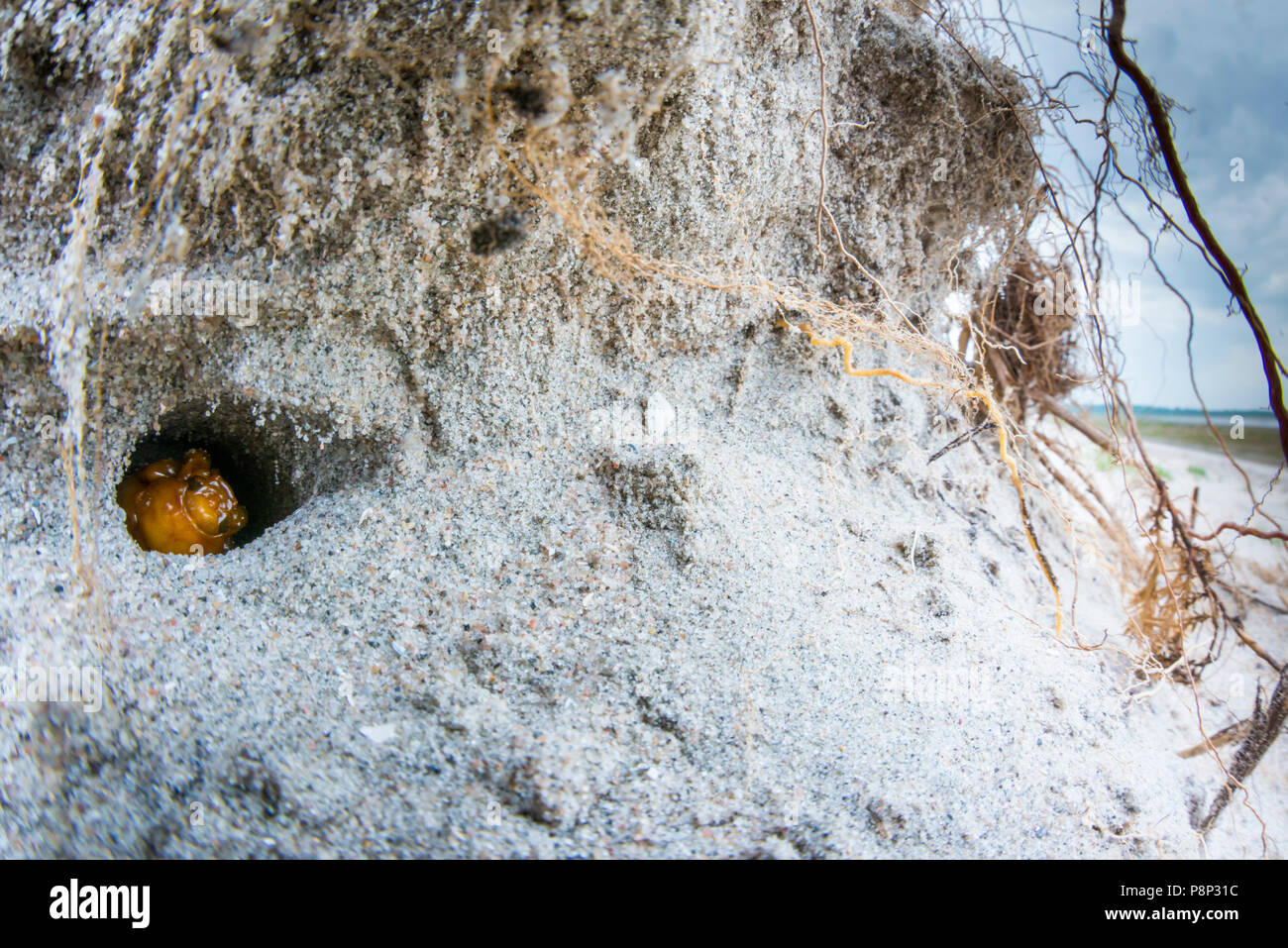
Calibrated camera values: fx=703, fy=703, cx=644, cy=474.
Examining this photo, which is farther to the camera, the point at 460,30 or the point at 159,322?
the point at 159,322

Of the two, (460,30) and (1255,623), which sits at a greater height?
(460,30)

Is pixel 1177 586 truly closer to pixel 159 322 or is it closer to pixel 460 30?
pixel 460 30

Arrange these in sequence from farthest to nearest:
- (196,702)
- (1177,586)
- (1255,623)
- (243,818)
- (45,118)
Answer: (1255,623)
(1177,586)
(45,118)
(196,702)
(243,818)

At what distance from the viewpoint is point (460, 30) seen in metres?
1.11

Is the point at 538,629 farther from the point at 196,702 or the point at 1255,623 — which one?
the point at 1255,623

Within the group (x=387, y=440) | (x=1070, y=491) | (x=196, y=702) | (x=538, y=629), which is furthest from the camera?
(x=1070, y=491)

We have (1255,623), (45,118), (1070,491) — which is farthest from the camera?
(1255,623)

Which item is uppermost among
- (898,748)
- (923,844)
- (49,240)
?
(49,240)

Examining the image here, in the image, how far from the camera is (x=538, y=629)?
110 centimetres

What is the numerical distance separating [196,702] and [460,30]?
1.09m

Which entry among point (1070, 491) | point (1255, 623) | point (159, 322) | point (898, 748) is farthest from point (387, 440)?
point (1255, 623)

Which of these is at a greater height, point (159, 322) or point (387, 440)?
point (159, 322)

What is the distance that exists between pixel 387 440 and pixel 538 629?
0.48 metres

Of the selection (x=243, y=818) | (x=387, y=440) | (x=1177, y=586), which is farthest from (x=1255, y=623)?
(x=243, y=818)
